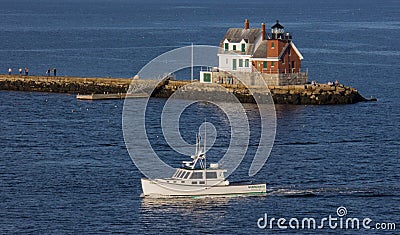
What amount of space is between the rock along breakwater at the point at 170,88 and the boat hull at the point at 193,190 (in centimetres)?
4293

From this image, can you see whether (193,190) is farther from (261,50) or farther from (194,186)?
(261,50)

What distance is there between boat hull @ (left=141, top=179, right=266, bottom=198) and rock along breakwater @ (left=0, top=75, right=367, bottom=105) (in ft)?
141

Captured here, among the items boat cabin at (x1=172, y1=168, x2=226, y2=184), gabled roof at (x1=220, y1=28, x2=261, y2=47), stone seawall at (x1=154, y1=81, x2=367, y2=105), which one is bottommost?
boat cabin at (x1=172, y1=168, x2=226, y2=184)

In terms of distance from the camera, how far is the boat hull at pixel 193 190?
7106cm

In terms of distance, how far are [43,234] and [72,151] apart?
23.7 metres

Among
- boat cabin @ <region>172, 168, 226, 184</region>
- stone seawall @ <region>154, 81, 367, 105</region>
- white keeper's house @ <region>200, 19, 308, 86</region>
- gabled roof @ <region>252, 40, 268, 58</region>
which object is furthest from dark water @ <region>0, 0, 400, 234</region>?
gabled roof @ <region>252, 40, 268, 58</region>

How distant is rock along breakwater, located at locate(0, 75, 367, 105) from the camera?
114938 millimetres

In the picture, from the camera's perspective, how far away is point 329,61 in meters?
170

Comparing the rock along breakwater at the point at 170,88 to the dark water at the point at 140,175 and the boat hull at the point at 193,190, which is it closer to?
the dark water at the point at 140,175

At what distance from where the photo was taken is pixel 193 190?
234 ft


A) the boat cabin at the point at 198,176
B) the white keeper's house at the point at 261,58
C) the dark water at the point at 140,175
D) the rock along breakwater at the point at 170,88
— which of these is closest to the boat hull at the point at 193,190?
the boat cabin at the point at 198,176

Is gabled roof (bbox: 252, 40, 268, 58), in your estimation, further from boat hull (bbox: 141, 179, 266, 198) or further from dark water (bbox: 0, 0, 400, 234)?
boat hull (bbox: 141, 179, 266, 198)

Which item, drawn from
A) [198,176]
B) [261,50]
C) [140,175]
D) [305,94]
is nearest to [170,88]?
[261,50]

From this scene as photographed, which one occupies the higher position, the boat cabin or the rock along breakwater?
the rock along breakwater
